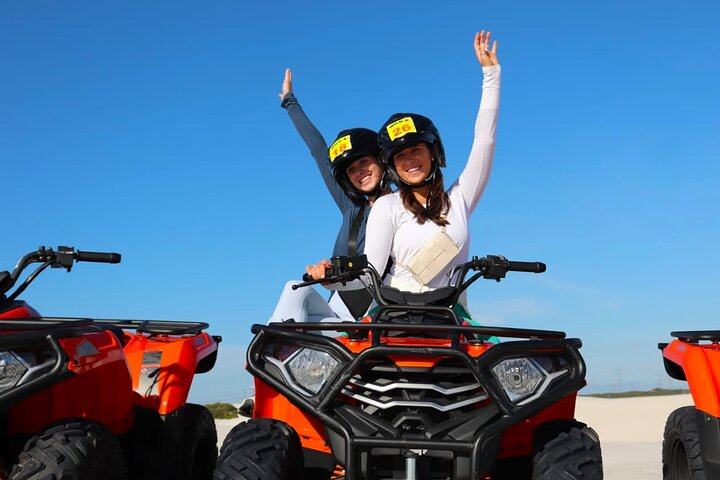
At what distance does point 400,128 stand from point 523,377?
2.01m

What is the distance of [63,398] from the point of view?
5020 mm

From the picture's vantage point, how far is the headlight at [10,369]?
4.39 meters

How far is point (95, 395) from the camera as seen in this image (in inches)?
202

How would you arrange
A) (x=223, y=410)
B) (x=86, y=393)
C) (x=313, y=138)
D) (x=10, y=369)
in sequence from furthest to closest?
(x=223, y=410) → (x=313, y=138) → (x=86, y=393) → (x=10, y=369)

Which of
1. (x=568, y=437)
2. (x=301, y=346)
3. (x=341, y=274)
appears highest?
(x=341, y=274)

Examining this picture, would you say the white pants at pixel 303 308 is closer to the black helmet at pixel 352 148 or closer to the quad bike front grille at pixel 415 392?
the black helmet at pixel 352 148

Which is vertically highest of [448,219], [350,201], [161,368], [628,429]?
[628,429]

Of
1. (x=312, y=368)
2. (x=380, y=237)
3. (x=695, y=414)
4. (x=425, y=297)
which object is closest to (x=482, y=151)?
(x=380, y=237)

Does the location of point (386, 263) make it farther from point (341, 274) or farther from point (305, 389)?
point (305, 389)

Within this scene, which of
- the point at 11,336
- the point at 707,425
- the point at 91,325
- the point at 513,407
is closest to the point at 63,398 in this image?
the point at 91,325

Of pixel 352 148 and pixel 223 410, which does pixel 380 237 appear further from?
pixel 223 410

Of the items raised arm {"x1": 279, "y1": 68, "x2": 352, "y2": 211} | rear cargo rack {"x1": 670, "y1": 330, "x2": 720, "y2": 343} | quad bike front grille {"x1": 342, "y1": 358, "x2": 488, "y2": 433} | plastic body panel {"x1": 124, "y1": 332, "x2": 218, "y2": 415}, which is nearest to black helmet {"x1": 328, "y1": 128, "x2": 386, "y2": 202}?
raised arm {"x1": 279, "y1": 68, "x2": 352, "y2": 211}

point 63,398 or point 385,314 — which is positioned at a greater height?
point 385,314

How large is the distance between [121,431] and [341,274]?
70.6 inches
